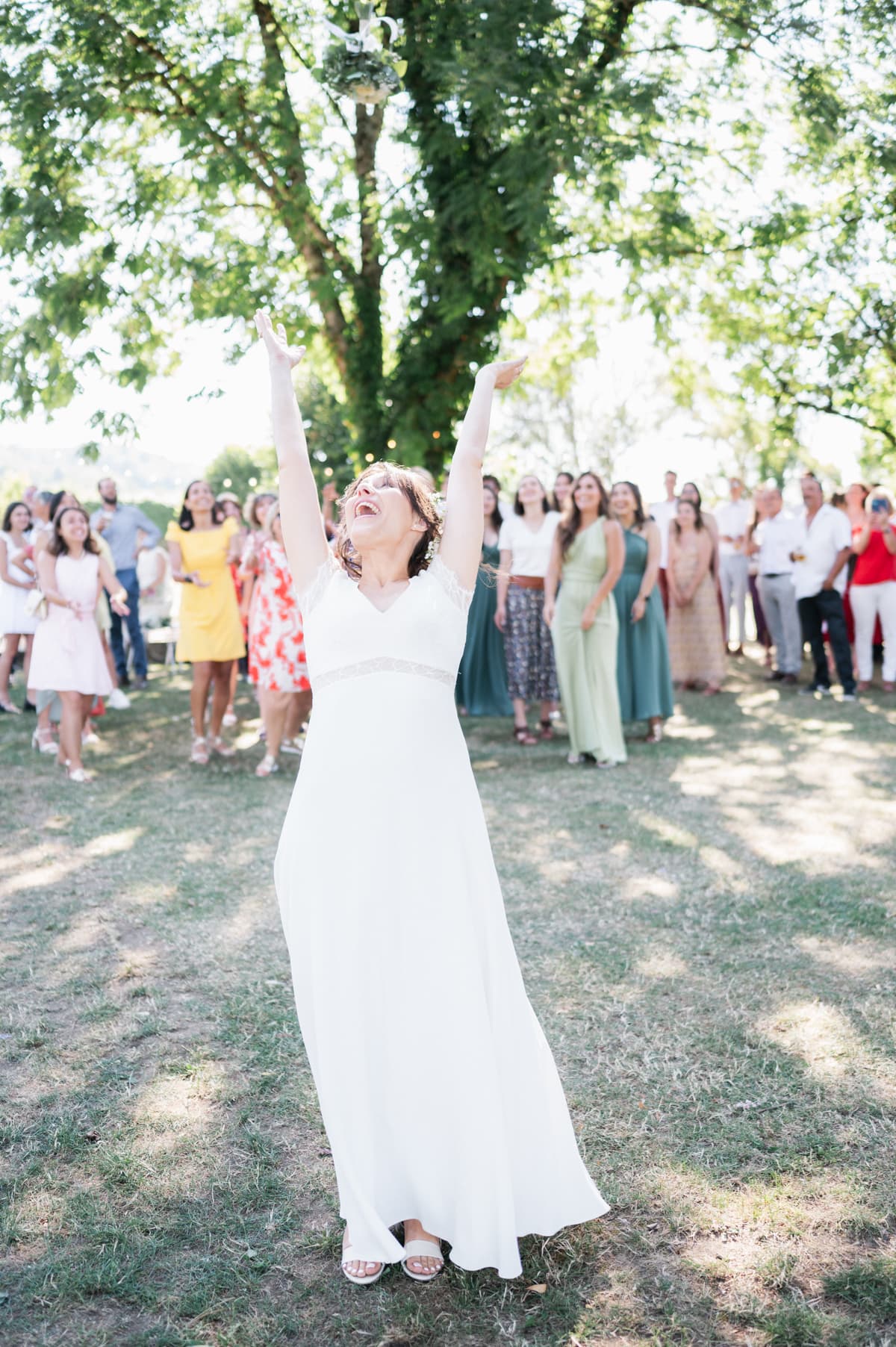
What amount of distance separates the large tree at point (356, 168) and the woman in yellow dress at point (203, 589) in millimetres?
3137

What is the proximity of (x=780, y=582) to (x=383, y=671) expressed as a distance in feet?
36.7

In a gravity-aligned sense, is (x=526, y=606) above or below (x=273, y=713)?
above

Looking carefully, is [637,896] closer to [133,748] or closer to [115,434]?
[133,748]

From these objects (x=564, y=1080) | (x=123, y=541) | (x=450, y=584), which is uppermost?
(x=123, y=541)

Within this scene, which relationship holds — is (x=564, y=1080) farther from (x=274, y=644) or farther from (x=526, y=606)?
(x=526, y=606)

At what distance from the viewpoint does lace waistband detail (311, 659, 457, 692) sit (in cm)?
275

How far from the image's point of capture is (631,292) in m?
12.8

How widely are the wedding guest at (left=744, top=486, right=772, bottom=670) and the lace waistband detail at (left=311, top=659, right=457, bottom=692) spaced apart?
10.8 m

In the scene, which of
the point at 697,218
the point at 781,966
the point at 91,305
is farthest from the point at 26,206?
the point at 781,966

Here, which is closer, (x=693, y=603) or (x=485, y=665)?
(x=485, y=665)

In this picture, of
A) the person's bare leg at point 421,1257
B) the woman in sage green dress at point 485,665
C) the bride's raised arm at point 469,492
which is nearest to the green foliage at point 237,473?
the woman in sage green dress at point 485,665

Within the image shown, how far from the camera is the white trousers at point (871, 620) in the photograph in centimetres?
1223

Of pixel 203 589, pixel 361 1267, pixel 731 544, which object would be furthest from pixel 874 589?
pixel 361 1267

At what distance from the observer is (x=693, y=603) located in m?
12.7
